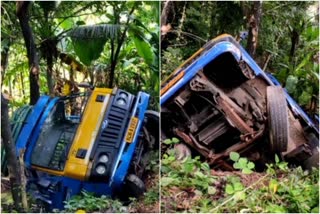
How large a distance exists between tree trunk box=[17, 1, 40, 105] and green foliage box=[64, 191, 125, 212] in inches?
16.6

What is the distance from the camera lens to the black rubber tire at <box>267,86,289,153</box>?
2.09m

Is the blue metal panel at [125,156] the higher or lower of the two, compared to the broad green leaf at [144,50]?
lower

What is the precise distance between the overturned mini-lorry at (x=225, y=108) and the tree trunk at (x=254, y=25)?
5cm

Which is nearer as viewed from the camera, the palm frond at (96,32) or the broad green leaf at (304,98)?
the palm frond at (96,32)

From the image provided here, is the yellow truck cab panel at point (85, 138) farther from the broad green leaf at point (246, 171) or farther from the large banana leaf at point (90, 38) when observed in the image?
the broad green leaf at point (246, 171)

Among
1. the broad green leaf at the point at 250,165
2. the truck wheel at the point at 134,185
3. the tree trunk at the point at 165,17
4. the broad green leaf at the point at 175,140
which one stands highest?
the tree trunk at the point at 165,17

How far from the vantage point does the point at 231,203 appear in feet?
6.82

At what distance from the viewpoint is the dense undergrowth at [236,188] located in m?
2.08

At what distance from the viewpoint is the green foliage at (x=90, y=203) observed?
2.11 metres

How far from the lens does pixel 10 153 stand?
6.86ft

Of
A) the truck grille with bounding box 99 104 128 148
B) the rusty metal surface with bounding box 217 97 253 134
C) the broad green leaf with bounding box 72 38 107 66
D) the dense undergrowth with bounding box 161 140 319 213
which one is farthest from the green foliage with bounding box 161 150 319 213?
the broad green leaf with bounding box 72 38 107 66

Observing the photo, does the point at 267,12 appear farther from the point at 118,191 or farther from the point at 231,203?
→ the point at 118,191

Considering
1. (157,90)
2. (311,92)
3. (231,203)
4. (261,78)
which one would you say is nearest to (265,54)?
(261,78)

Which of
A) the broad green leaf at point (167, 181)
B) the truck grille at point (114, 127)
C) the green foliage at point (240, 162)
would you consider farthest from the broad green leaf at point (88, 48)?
the green foliage at point (240, 162)
